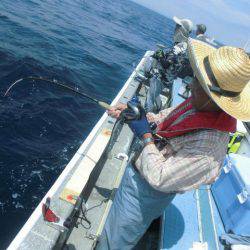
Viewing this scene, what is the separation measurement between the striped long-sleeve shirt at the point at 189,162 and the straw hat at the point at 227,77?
0.19 m

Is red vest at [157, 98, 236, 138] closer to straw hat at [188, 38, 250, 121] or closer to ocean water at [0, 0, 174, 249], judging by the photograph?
straw hat at [188, 38, 250, 121]

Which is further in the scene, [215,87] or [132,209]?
[132,209]

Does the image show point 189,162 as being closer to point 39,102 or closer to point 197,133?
point 197,133

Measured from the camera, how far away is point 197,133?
6.86 feet

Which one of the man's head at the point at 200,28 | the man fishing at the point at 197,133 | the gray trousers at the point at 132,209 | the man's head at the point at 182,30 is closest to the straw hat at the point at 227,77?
the man fishing at the point at 197,133

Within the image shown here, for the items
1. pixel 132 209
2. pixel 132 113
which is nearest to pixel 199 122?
pixel 132 113

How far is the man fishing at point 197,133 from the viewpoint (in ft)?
6.40

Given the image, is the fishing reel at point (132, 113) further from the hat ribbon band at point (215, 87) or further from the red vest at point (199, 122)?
the hat ribbon band at point (215, 87)

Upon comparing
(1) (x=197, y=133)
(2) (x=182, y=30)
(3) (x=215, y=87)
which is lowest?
(2) (x=182, y=30)

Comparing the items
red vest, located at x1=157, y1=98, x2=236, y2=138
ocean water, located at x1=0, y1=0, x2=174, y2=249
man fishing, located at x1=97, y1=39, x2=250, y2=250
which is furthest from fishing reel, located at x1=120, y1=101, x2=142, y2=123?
ocean water, located at x1=0, y1=0, x2=174, y2=249

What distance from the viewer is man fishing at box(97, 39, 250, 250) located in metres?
1.95

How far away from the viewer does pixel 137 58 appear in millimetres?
18234

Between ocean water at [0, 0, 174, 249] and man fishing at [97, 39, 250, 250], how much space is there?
2.51 metres

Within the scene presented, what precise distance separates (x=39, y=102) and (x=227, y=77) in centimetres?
611
